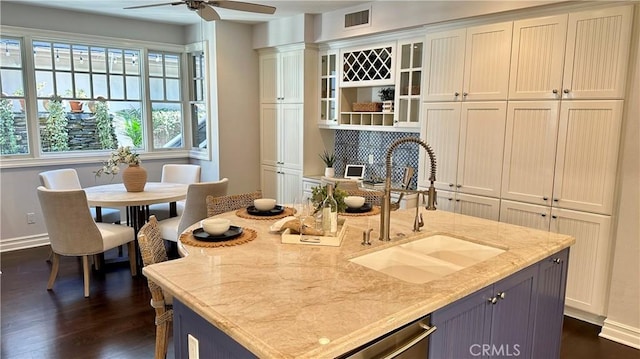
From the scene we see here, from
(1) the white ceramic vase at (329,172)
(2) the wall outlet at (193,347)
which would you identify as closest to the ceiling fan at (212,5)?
(1) the white ceramic vase at (329,172)

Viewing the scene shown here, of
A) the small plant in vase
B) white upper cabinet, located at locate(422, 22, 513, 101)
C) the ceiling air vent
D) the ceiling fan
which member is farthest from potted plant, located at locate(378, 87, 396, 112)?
the small plant in vase

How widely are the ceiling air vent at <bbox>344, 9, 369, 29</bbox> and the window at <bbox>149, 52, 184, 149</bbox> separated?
2.64m

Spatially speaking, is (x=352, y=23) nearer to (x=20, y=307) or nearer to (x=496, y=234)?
(x=496, y=234)

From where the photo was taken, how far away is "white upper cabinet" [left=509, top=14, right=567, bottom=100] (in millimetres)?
3150

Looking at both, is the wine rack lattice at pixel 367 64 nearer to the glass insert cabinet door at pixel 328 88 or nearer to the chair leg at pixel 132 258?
the glass insert cabinet door at pixel 328 88

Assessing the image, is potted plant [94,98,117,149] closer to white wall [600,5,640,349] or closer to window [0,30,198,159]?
window [0,30,198,159]

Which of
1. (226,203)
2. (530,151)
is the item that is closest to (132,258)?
(226,203)

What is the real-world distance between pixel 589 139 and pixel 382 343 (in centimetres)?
248

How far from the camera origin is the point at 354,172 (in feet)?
16.5

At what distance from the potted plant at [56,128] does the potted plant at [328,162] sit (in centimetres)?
308

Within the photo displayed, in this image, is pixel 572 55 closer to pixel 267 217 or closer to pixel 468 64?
pixel 468 64

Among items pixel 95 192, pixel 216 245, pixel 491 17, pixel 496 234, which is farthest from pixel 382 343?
pixel 95 192

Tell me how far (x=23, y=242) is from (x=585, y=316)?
5576 millimetres

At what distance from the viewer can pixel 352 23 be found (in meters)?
4.62
